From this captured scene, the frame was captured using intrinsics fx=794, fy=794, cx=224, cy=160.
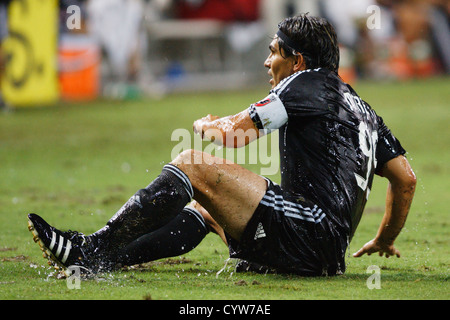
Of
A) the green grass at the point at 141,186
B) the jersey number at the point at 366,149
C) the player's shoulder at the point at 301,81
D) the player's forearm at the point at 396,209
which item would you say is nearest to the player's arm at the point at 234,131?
the player's shoulder at the point at 301,81

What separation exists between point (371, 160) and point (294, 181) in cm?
44

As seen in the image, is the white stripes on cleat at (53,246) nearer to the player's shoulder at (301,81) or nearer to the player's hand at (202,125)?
the player's hand at (202,125)

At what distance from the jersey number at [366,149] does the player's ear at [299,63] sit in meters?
0.42

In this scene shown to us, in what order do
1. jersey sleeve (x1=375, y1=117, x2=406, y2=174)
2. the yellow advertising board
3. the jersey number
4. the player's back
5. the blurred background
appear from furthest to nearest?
the blurred background → the yellow advertising board → jersey sleeve (x1=375, y1=117, x2=406, y2=174) → the jersey number → the player's back

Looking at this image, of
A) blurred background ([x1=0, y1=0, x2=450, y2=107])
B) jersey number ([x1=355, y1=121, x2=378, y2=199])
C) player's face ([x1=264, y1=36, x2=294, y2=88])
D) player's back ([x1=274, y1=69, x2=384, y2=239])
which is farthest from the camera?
blurred background ([x1=0, y1=0, x2=450, y2=107])

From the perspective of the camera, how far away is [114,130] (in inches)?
510

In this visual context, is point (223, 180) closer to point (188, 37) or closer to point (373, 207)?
point (373, 207)

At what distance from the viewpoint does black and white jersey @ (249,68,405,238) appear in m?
3.86

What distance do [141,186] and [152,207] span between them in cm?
407

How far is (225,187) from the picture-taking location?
384 cm

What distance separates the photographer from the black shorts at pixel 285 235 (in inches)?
152

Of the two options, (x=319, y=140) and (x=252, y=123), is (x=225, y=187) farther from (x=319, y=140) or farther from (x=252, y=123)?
(x=319, y=140)

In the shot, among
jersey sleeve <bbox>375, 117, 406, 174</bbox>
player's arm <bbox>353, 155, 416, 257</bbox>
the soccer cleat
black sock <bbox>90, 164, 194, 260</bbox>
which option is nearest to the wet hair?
jersey sleeve <bbox>375, 117, 406, 174</bbox>

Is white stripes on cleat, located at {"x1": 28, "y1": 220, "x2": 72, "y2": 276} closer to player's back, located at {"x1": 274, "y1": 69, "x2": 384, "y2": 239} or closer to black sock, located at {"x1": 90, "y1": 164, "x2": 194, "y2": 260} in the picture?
black sock, located at {"x1": 90, "y1": 164, "x2": 194, "y2": 260}
